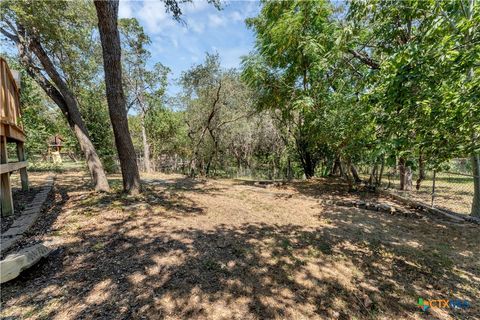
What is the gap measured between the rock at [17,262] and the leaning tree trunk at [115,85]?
241 cm

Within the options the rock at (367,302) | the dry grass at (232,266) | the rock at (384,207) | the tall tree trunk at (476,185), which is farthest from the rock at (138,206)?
the tall tree trunk at (476,185)

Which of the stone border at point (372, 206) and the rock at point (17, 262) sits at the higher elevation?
the rock at point (17, 262)

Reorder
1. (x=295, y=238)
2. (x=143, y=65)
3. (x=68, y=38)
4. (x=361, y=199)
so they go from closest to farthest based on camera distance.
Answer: (x=295, y=238)
(x=68, y=38)
(x=361, y=199)
(x=143, y=65)

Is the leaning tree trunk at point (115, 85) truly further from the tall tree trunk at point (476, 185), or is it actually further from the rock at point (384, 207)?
the tall tree trunk at point (476, 185)

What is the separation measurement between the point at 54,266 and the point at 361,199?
21.8 feet

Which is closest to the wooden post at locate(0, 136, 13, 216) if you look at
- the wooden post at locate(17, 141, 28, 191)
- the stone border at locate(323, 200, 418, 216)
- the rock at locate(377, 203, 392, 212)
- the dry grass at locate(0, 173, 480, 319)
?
the dry grass at locate(0, 173, 480, 319)

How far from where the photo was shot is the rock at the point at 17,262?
199cm

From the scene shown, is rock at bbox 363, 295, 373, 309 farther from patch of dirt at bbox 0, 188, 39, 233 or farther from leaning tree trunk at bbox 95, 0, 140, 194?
patch of dirt at bbox 0, 188, 39, 233

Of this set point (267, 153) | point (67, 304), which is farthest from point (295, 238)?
point (267, 153)

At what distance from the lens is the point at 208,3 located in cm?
458

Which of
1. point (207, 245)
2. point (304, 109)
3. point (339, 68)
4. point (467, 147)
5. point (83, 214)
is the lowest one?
point (207, 245)

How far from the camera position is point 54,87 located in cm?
513

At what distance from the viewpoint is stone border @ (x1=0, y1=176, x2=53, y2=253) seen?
2.73 meters

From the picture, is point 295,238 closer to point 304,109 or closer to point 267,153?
point 304,109
